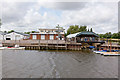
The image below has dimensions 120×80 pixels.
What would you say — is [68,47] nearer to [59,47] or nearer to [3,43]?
[59,47]

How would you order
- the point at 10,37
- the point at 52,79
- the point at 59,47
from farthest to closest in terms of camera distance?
the point at 10,37
the point at 59,47
the point at 52,79

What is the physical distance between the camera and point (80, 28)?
84812 mm

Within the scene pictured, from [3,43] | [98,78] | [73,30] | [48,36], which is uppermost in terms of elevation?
[73,30]

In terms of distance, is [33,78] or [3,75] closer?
[33,78]

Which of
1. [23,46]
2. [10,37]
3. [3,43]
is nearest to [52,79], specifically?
[23,46]

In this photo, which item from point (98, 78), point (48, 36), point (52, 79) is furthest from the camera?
point (48, 36)

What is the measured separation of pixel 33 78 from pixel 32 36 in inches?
1653

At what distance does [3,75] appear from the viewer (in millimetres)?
12133

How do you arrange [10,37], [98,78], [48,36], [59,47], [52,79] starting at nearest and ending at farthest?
[52,79], [98,78], [59,47], [48,36], [10,37]

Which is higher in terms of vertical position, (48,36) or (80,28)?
(80,28)

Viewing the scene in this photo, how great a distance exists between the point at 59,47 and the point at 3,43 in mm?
24385

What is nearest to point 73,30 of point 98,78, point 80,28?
point 80,28

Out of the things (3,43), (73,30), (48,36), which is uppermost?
(73,30)

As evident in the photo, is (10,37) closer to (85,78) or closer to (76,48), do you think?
(76,48)
